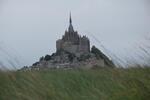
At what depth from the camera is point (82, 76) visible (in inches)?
268

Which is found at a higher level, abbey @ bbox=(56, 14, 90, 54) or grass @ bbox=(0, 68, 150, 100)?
abbey @ bbox=(56, 14, 90, 54)

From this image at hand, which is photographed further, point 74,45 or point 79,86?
point 74,45

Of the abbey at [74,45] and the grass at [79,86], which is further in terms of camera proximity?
the abbey at [74,45]

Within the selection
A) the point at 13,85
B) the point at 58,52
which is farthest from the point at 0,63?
the point at 58,52

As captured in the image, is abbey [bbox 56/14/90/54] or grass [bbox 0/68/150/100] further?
abbey [bbox 56/14/90/54]

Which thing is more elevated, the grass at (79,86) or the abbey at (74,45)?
the abbey at (74,45)

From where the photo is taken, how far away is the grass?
200 inches

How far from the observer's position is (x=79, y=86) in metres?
6.07

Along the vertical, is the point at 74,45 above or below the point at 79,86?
above

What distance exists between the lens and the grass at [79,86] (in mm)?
5078

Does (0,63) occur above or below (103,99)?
above

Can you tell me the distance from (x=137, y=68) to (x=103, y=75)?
102cm

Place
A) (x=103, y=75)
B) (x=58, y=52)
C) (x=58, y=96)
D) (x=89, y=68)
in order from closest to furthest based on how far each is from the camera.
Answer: (x=58, y=96), (x=103, y=75), (x=89, y=68), (x=58, y=52)

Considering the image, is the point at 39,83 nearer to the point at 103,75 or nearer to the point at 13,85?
the point at 13,85
